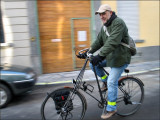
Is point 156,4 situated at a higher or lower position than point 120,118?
higher

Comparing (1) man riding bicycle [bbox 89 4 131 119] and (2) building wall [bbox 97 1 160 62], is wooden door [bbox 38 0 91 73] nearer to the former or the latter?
(2) building wall [bbox 97 1 160 62]

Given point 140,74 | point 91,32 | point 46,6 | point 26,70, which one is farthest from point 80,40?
point 26,70

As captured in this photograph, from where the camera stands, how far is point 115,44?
323 cm

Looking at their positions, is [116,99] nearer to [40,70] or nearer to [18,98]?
[18,98]

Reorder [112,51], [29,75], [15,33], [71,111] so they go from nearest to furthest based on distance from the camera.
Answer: [112,51] < [71,111] < [29,75] < [15,33]

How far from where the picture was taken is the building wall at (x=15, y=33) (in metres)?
7.75

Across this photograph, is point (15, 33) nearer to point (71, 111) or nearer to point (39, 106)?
point (39, 106)

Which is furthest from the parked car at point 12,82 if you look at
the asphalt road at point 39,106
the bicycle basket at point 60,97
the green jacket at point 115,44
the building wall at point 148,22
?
the building wall at point 148,22

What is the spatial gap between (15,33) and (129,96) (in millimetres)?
5489

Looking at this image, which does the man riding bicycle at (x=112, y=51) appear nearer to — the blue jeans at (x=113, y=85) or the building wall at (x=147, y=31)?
the blue jeans at (x=113, y=85)

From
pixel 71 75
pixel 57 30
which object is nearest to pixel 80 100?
pixel 71 75

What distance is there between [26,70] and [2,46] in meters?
3.04

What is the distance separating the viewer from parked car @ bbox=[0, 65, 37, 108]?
471 cm

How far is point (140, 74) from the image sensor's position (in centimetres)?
773
